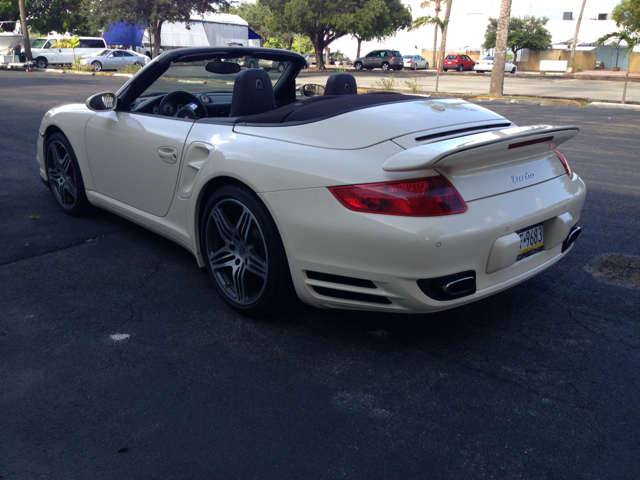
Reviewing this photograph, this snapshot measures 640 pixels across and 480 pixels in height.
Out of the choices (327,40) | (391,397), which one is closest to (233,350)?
(391,397)

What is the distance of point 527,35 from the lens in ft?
192

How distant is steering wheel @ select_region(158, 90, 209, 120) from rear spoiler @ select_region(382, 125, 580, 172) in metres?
1.93

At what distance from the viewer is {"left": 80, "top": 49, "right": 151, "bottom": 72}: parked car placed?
3434 cm

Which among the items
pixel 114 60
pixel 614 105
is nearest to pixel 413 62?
pixel 114 60

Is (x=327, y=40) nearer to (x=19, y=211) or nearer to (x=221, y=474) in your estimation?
(x=19, y=211)

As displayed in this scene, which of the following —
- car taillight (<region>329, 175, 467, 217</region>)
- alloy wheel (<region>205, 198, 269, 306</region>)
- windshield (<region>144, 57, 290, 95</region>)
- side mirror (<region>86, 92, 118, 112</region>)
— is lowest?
alloy wheel (<region>205, 198, 269, 306</region>)

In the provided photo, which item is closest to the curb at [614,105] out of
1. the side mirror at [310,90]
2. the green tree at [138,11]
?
the side mirror at [310,90]

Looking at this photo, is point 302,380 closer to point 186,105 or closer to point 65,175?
point 186,105

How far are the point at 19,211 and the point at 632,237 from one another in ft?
17.3

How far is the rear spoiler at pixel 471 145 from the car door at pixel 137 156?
154 centimetres

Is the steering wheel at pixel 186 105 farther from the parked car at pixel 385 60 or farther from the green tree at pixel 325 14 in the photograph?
the parked car at pixel 385 60

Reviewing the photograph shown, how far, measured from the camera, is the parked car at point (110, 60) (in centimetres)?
3434

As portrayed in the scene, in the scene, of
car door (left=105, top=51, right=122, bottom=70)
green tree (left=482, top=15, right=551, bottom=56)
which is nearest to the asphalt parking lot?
car door (left=105, top=51, right=122, bottom=70)

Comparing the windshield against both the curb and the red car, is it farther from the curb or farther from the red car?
the red car
